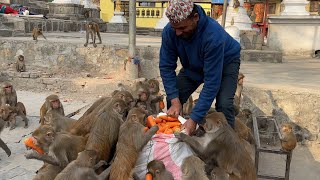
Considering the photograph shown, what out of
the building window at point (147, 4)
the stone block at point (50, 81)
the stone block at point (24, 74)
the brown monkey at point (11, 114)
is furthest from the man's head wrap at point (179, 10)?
the building window at point (147, 4)

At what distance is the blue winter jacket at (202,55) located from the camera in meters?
3.57

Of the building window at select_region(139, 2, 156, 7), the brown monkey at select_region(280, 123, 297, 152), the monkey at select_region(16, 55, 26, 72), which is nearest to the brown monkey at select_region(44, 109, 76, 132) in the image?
the brown monkey at select_region(280, 123, 297, 152)

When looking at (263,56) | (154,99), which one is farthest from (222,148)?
(263,56)

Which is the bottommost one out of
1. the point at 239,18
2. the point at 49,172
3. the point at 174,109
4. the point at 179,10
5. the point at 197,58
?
the point at 49,172

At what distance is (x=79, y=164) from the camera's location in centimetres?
329

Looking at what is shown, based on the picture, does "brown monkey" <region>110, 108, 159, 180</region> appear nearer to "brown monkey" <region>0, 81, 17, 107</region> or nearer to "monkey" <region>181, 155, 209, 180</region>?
"monkey" <region>181, 155, 209, 180</region>

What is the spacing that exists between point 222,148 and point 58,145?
65.4 inches

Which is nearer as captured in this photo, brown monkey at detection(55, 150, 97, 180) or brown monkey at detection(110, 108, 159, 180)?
brown monkey at detection(55, 150, 97, 180)

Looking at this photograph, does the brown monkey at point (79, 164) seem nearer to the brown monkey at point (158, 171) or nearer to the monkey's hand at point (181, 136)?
the brown monkey at point (158, 171)

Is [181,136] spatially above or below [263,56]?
below

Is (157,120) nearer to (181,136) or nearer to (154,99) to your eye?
(181,136)

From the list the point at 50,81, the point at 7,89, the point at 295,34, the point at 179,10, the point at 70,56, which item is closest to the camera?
the point at 179,10

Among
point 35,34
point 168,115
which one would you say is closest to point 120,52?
point 35,34

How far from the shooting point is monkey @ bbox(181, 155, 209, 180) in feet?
10.7
